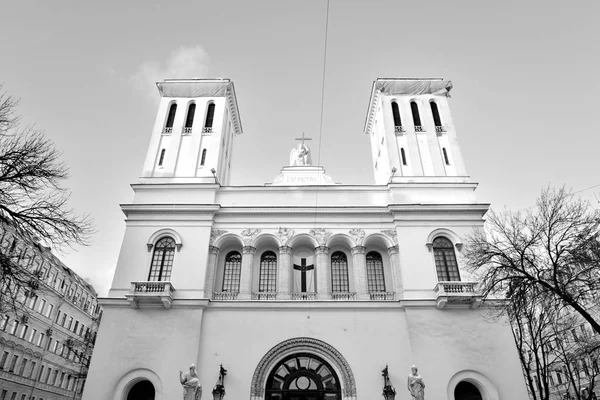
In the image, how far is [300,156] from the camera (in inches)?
A: 1164

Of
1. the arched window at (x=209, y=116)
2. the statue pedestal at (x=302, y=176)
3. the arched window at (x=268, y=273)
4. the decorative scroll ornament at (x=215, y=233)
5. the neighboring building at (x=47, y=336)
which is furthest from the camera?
the neighboring building at (x=47, y=336)

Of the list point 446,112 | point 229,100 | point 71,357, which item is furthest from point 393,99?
point 71,357

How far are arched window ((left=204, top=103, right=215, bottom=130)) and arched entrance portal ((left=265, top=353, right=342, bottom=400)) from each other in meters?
15.9

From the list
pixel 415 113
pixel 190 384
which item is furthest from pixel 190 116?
pixel 190 384

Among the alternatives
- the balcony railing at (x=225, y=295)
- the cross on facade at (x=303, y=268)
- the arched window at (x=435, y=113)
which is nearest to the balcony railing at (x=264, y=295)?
the balcony railing at (x=225, y=295)

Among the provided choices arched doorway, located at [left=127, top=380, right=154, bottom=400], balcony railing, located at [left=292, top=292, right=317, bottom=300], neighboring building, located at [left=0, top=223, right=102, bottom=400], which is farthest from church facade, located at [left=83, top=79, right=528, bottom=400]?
neighboring building, located at [left=0, top=223, right=102, bottom=400]

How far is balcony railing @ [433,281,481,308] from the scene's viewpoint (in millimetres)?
21047

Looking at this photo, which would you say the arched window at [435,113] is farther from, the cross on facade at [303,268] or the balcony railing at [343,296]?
the balcony railing at [343,296]

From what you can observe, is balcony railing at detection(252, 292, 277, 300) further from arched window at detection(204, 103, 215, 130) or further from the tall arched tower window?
the tall arched tower window

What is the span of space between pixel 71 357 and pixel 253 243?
35.1 m

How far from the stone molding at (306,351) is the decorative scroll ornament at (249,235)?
5878 mm

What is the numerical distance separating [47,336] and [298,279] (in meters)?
31.1

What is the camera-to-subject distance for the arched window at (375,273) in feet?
77.2

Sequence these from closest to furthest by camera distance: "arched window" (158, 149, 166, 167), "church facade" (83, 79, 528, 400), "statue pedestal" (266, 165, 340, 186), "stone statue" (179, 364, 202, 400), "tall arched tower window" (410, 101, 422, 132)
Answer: "stone statue" (179, 364, 202, 400) → "church facade" (83, 79, 528, 400) → "arched window" (158, 149, 166, 167) → "statue pedestal" (266, 165, 340, 186) → "tall arched tower window" (410, 101, 422, 132)
